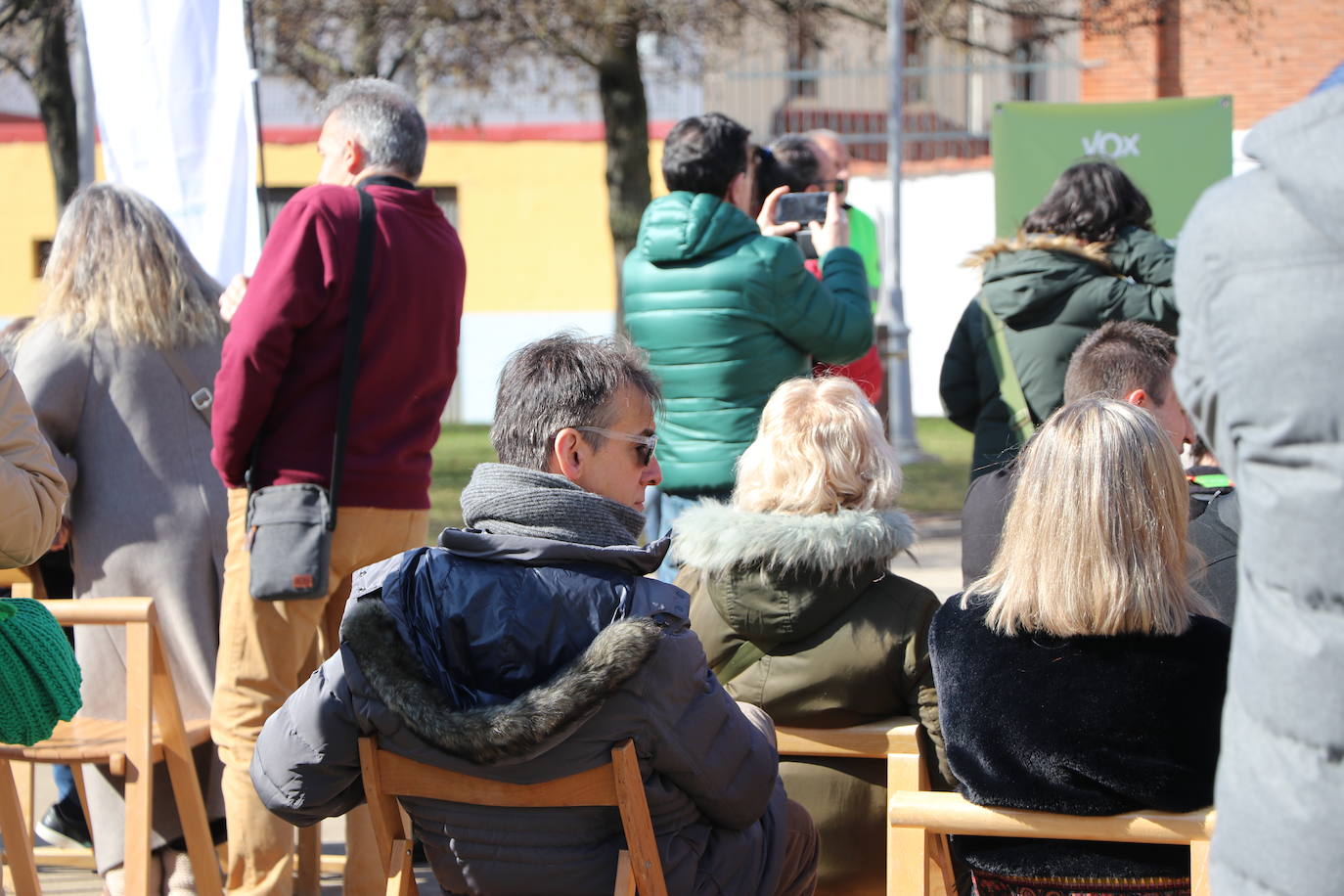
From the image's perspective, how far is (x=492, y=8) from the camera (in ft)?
43.4

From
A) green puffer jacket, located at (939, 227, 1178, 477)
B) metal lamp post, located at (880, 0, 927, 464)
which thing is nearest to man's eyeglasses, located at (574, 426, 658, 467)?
green puffer jacket, located at (939, 227, 1178, 477)

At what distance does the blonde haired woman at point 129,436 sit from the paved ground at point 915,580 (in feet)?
1.67

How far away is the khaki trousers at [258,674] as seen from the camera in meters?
3.54

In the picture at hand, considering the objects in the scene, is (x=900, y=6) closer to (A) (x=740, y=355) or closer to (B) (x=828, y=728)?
(A) (x=740, y=355)

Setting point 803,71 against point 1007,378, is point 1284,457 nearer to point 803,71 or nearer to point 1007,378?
point 1007,378

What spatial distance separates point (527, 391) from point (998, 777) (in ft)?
3.29

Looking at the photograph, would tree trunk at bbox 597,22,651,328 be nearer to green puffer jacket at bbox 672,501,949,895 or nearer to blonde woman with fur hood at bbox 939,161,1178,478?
blonde woman with fur hood at bbox 939,161,1178,478

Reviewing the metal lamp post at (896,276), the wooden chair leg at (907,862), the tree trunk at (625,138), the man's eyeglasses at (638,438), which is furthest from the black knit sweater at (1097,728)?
the metal lamp post at (896,276)

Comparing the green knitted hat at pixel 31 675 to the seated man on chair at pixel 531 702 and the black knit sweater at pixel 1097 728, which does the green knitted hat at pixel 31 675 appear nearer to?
the seated man on chair at pixel 531 702

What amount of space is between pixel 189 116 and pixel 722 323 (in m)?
1.83

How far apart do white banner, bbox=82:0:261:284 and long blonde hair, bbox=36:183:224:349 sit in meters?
0.79

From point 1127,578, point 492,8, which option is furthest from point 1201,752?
point 492,8

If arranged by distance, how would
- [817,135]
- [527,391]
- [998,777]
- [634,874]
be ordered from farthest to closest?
[817,135] < [527,391] < [998,777] < [634,874]

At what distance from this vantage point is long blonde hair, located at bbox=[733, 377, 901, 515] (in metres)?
3.07
